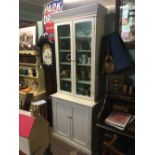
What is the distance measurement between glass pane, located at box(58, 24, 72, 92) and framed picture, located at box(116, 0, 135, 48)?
Answer: 75cm

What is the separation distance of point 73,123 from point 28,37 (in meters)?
1.90

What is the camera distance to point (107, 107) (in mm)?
2066

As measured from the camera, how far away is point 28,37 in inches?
126

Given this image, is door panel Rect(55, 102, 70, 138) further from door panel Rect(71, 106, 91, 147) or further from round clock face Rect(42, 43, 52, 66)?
round clock face Rect(42, 43, 52, 66)

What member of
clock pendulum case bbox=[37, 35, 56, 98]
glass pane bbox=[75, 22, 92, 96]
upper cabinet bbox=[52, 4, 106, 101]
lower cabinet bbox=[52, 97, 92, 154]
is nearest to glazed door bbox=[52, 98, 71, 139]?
lower cabinet bbox=[52, 97, 92, 154]

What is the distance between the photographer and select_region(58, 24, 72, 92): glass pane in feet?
8.18

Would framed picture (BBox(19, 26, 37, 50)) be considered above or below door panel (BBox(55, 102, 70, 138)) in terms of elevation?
above

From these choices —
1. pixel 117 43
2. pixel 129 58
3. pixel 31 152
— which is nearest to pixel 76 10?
pixel 117 43

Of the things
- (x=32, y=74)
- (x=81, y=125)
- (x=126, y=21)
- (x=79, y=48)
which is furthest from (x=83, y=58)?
(x=32, y=74)

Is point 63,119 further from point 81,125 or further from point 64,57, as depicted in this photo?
point 64,57

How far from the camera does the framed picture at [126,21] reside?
199cm

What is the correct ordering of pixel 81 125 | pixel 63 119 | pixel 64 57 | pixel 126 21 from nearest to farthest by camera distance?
pixel 126 21
pixel 81 125
pixel 63 119
pixel 64 57
